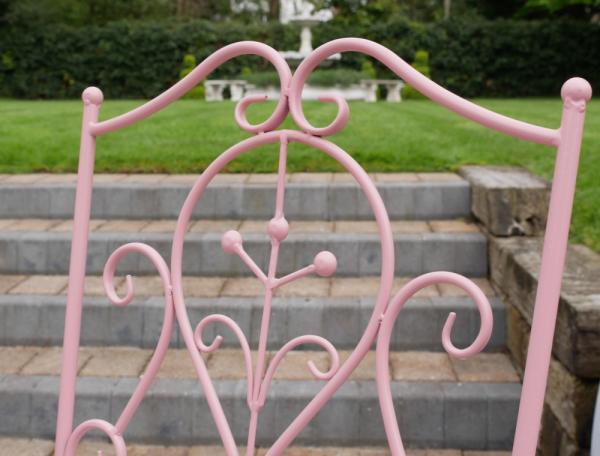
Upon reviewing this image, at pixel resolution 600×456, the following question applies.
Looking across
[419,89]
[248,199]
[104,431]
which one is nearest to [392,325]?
[419,89]

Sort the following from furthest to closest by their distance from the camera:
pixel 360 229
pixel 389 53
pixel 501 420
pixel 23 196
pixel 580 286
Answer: pixel 23 196 → pixel 360 229 → pixel 501 420 → pixel 580 286 → pixel 389 53

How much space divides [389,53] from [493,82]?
17478 millimetres

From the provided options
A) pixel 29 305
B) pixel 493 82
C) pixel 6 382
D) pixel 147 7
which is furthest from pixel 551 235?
pixel 147 7

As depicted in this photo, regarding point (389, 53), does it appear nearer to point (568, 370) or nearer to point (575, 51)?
point (568, 370)

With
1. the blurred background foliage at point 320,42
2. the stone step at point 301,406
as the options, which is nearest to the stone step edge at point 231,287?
the stone step at point 301,406

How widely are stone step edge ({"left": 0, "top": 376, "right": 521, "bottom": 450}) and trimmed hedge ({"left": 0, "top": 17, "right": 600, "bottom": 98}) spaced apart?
1497cm

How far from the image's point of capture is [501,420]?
102 inches

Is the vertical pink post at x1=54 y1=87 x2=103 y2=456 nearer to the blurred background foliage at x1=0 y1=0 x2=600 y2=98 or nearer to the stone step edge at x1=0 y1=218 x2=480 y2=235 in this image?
the stone step edge at x1=0 y1=218 x2=480 y2=235

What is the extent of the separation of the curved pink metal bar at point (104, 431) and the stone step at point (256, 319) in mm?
1317

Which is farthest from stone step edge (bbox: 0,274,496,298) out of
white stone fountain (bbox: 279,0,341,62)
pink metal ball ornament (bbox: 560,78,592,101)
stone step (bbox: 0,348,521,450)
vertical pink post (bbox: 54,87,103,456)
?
white stone fountain (bbox: 279,0,341,62)

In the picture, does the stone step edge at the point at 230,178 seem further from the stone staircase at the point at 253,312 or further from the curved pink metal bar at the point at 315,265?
the curved pink metal bar at the point at 315,265

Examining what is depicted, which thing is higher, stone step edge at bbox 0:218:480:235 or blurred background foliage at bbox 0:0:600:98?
blurred background foliage at bbox 0:0:600:98

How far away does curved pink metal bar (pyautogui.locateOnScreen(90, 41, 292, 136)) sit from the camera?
4.79 feet

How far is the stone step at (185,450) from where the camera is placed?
102 inches
